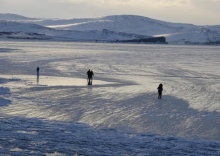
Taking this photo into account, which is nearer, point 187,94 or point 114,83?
point 187,94

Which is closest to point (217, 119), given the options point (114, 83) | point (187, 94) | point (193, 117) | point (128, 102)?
point (193, 117)

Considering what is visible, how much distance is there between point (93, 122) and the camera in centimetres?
1492

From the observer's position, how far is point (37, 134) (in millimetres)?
12625

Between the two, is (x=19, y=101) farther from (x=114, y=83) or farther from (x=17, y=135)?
(x=114, y=83)

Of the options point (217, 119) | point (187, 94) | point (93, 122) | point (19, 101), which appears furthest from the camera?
point (187, 94)

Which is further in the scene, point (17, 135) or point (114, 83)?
point (114, 83)

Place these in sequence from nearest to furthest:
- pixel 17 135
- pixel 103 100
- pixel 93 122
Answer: pixel 17 135 < pixel 93 122 < pixel 103 100

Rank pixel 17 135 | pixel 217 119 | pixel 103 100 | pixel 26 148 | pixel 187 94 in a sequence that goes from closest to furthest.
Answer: pixel 26 148
pixel 17 135
pixel 217 119
pixel 103 100
pixel 187 94

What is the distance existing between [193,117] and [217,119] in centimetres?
93

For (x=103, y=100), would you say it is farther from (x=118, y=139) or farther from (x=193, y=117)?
(x=118, y=139)

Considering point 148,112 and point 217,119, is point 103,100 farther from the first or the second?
point 217,119

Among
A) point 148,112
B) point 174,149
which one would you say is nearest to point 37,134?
point 174,149

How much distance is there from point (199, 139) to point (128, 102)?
7296mm

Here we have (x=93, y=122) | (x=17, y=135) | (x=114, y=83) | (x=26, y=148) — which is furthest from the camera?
(x=114, y=83)
